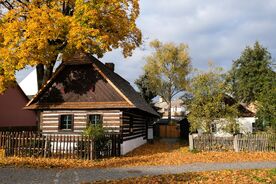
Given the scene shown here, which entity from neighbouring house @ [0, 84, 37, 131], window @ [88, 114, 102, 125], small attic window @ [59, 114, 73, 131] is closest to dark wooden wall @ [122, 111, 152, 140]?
window @ [88, 114, 102, 125]

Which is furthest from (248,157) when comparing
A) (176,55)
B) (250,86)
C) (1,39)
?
(176,55)

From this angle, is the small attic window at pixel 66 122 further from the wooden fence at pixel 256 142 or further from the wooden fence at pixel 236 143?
the wooden fence at pixel 256 142

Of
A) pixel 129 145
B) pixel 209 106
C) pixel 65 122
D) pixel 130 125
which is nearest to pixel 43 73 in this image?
pixel 65 122

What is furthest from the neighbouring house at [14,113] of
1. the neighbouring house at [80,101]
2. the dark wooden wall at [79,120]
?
the neighbouring house at [80,101]

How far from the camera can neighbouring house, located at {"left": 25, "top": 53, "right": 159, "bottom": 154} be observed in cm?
2214

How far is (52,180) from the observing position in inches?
474

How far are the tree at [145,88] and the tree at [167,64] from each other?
1258 mm

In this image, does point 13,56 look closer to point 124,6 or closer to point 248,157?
point 124,6

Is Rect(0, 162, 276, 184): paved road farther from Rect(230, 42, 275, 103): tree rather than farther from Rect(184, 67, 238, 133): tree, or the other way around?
Rect(230, 42, 275, 103): tree

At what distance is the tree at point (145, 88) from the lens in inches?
2148

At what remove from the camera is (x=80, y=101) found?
22.8m

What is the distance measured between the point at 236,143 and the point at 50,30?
14635 mm

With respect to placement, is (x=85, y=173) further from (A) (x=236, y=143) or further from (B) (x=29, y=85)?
(B) (x=29, y=85)

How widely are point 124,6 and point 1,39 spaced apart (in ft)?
29.2
